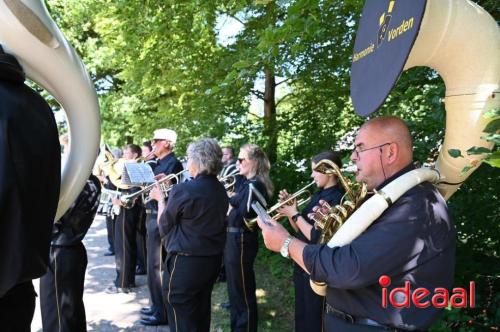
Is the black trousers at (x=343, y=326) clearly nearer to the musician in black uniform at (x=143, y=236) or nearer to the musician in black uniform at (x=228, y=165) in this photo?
the musician in black uniform at (x=228, y=165)

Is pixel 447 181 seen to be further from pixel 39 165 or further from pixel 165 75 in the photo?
pixel 165 75

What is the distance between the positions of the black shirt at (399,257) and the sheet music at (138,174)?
11.7 feet

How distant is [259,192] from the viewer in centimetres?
482

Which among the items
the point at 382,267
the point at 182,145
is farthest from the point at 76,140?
the point at 182,145

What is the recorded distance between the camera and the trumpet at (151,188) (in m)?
5.06

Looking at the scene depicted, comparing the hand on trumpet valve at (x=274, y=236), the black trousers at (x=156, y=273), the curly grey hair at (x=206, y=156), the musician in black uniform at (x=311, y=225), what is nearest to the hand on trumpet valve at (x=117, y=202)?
the black trousers at (x=156, y=273)

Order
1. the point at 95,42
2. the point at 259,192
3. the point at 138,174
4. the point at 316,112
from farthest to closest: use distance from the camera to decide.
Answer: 1. the point at 95,42
2. the point at 316,112
3. the point at 138,174
4. the point at 259,192

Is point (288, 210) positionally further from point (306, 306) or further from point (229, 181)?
point (229, 181)

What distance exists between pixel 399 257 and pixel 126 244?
5204 mm

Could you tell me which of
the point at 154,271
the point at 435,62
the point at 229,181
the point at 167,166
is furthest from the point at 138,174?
the point at 435,62

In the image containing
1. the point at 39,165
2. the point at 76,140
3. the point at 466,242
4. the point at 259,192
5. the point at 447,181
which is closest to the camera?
the point at 39,165

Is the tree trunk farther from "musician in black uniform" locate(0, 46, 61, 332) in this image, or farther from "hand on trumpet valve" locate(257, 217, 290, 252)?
"musician in black uniform" locate(0, 46, 61, 332)

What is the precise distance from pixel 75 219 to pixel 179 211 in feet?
2.86

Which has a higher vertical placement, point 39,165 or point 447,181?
point 39,165
